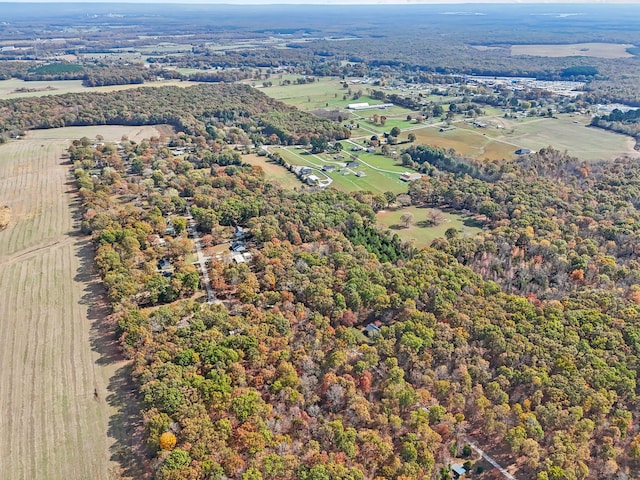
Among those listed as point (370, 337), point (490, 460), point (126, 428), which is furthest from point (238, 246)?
point (490, 460)

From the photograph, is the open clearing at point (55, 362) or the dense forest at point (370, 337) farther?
the open clearing at point (55, 362)

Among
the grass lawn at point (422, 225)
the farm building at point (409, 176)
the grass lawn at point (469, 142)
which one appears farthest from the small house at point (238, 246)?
the grass lawn at point (469, 142)

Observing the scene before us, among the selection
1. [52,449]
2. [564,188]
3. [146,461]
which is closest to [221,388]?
[146,461]

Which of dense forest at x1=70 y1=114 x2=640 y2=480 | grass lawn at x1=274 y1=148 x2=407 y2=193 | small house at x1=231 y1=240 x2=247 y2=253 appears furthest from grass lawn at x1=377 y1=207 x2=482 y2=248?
small house at x1=231 y1=240 x2=247 y2=253

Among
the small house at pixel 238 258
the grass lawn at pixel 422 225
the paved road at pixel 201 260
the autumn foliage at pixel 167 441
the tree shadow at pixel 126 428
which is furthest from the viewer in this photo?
the grass lawn at pixel 422 225

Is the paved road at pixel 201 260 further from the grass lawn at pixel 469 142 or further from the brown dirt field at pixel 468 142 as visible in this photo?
the brown dirt field at pixel 468 142

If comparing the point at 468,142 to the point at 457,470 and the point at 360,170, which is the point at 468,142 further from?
the point at 457,470

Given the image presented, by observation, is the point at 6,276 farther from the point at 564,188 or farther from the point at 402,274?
the point at 564,188
